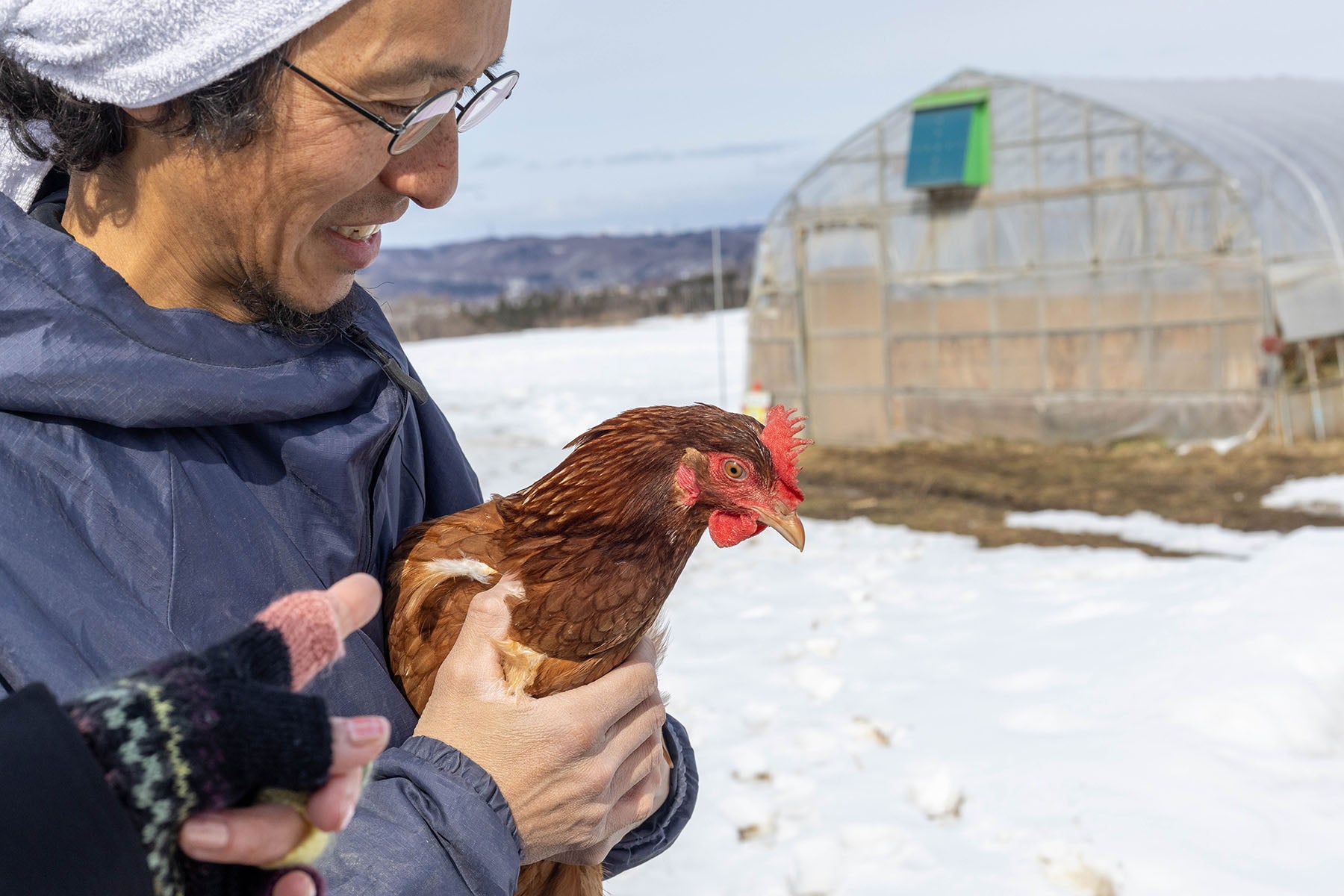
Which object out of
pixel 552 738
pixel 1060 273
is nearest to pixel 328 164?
pixel 552 738

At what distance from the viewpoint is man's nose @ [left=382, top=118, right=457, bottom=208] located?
136 centimetres

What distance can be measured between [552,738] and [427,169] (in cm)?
78

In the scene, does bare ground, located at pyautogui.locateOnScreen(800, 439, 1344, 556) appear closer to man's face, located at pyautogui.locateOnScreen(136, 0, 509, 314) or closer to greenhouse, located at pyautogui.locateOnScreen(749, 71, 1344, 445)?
greenhouse, located at pyautogui.locateOnScreen(749, 71, 1344, 445)

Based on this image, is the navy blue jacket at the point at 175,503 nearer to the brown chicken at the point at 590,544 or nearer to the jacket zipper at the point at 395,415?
the jacket zipper at the point at 395,415

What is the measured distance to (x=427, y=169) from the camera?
138cm

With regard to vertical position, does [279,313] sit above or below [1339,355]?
above

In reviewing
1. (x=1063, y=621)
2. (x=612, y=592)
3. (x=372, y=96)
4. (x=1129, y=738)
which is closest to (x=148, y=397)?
(x=372, y=96)

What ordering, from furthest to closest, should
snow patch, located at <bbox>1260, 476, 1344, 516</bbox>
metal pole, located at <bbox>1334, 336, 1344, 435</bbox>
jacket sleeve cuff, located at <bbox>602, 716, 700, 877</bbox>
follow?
1. metal pole, located at <bbox>1334, 336, 1344, 435</bbox>
2. snow patch, located at <bbox>1260, 476, 1344, 516</bbox>
3. jacket sleeve cuff, located at <bbox>602, 716, 700, 877</bbox>

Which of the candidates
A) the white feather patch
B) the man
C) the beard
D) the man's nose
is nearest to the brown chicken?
the white feather patch

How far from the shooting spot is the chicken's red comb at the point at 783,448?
6.07ft

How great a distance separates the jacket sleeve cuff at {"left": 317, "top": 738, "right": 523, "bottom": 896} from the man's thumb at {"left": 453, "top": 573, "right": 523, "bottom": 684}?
5.1 inches

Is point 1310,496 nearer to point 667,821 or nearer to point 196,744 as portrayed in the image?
point 667,821

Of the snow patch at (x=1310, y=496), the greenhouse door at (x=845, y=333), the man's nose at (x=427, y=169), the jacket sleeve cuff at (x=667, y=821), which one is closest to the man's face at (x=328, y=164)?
the man's nose at (x=427, y=169)

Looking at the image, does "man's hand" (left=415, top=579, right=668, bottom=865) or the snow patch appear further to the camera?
the snow patch
